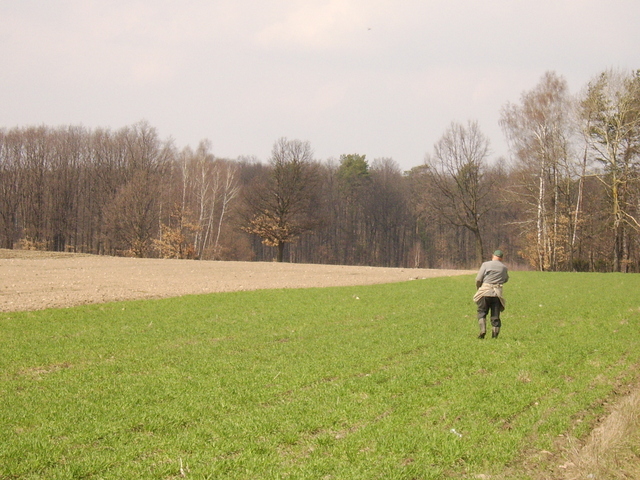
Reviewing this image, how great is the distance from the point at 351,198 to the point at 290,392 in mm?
83024

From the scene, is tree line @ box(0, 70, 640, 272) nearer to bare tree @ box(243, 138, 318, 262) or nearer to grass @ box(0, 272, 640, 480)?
bare tree @ box(243, 138, 318, 262)

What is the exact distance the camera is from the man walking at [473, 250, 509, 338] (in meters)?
12.8

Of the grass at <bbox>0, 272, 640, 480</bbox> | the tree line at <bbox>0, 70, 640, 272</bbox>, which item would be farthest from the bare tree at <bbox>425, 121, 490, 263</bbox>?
the grass at <bbox>0, 272, 640, 480</bbox>

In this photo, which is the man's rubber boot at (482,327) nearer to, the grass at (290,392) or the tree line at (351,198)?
the grass at (290,392)

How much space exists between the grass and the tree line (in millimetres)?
35863

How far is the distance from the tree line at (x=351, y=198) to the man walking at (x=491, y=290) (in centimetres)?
3657

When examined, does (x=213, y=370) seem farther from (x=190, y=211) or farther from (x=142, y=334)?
(x=190, y=211)

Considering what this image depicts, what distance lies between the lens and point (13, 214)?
71.5m

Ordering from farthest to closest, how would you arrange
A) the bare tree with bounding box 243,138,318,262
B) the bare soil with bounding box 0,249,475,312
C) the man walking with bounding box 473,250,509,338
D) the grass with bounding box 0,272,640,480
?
the bare tree with bounding box 243,138,318,262, the bare soil with bounding box 0,249,475,312, the man walking with bounding box 473,250,509,338, the grass with bounding box 0,272,640,480

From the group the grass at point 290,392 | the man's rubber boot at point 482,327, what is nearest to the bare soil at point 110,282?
the grass at point 290,392

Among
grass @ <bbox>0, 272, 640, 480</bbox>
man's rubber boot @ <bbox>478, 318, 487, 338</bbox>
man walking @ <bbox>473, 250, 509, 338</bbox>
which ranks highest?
man walking @ <bbox>473, 250, 509, 338</bbox>

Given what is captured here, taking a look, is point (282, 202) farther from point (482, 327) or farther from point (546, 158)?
point (482, 327)

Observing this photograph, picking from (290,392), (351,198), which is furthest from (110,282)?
(351,198)

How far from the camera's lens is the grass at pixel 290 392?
5859 mm
